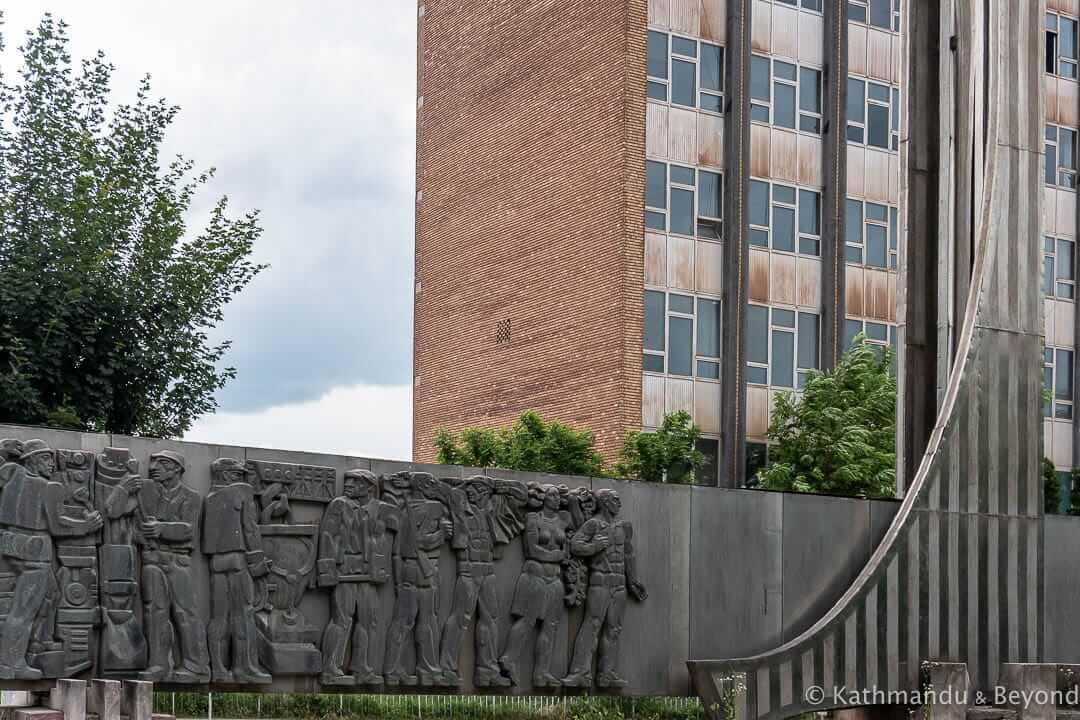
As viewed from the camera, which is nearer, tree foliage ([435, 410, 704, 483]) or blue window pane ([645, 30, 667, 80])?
tree foliage ([435, 410, 704, 483])

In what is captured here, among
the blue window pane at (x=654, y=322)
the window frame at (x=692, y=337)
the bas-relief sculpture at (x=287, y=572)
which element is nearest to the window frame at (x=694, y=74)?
the window frame at (x=692, y=337)

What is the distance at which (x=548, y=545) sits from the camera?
15875 mm

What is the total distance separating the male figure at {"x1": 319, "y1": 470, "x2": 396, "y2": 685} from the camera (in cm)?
1450

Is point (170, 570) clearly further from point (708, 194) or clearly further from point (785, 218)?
point (785, 218)

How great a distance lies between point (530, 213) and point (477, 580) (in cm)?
2130

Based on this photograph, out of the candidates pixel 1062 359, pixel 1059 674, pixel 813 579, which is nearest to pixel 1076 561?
pixel 1059 674

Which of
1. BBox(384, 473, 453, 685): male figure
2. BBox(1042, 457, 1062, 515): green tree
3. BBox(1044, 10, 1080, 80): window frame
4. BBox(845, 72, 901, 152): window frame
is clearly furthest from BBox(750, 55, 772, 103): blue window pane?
BBox(384, 473, 453, 685): male figure

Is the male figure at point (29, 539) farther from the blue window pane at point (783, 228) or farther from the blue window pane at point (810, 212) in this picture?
the blue window pane at point (810, 212)

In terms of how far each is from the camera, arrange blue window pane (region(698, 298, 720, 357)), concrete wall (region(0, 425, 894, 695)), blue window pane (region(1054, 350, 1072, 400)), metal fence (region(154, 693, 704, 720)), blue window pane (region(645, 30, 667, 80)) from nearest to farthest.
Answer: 1. concrete wall (region(0, 425, 894, 695))
2. metal fence (region(154, 693, 704, 720))
3. blue window pane (region(645, 30, 667, 80))
4. blue window pane (region(698, 298, 720, 357))
5. blue window pane (region(1054, 350, 1072, 400))

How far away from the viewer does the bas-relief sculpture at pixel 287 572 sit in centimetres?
1315

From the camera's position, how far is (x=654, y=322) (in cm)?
3366

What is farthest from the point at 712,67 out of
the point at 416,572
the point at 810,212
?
the point at 416,572

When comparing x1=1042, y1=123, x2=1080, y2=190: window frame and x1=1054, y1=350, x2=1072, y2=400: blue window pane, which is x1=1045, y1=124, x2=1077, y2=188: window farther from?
x1=1054, y1=350, x2=1072, y2=400: blue window pane

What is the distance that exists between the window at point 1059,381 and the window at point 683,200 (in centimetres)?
1120
